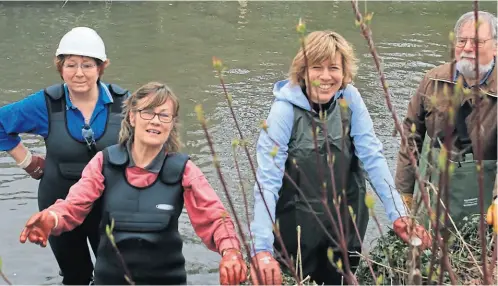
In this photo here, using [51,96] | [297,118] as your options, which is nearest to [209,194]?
[297,118]

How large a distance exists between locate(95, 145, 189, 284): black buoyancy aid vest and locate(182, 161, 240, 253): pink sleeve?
2.2 inches

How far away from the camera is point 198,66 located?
1265 centimetres

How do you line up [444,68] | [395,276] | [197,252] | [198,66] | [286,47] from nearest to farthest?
[395,276] < [444,68] < [197,252] < [198,66] < [286,47]

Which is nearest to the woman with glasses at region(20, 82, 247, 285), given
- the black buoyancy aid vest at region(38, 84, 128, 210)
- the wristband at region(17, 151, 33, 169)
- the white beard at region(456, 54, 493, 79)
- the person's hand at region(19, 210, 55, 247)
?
the person's hand at region(19, 210, 55, 247)

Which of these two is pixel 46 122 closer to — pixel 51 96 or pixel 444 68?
pixel 51 96

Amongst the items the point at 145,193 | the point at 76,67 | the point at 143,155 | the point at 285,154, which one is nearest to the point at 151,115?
the point at 143,155

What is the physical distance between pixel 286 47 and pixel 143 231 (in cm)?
1096

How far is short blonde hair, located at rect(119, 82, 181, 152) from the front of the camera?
12.7 feet

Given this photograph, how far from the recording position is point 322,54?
3744 mm

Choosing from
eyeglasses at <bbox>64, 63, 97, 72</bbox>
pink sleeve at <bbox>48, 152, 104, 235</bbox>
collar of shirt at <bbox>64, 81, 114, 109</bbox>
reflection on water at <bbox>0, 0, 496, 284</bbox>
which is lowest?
reflection on water at <bbox>0, 0, 496, 284</bbox>

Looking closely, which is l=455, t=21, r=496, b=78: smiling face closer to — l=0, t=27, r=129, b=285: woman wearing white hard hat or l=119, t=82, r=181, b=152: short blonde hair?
l=119, t=82, r=181, b=152: short blonde hair

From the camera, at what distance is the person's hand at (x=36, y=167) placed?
498 centimetres

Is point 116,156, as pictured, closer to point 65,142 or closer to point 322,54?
point 65,142

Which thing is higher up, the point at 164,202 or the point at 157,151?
the point at 157,151
